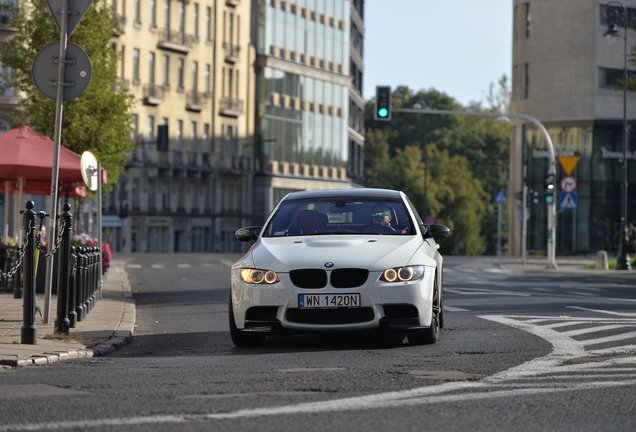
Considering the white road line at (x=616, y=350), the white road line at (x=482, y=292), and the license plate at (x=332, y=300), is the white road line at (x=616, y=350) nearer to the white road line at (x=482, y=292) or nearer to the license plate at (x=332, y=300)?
the license plate at (x=332, y=300)

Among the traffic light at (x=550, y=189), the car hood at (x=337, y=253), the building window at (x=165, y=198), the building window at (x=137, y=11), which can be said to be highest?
the building window at (x=137, y=11)

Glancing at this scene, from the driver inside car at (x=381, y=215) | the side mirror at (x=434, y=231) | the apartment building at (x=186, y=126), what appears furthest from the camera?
the apartment building at (x=186, y=126)

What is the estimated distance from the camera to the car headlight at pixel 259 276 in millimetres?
11680

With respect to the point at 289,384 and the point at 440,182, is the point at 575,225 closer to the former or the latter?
the point at 440,182

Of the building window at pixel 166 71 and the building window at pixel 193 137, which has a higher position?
the building window at pixel 166 71

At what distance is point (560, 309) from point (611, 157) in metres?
56.0

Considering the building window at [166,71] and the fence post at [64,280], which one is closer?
the fence post at [64,280]

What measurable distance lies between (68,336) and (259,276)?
2.60 meters

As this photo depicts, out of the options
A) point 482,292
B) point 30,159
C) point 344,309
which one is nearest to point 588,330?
point 344,309

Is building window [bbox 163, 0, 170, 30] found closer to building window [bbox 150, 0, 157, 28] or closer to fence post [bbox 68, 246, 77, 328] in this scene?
building window [bbox 150, 0, 157, 28]

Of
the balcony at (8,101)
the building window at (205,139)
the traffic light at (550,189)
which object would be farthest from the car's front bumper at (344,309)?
the building window at (205,139)

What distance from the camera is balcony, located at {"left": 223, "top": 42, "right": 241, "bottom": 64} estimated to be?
89.3 m

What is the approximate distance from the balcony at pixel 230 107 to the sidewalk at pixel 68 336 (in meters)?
69.6

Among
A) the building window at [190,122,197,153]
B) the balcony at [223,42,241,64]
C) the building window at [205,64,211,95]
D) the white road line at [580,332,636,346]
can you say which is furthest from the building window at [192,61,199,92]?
the white road line at [580,332,636,346]
